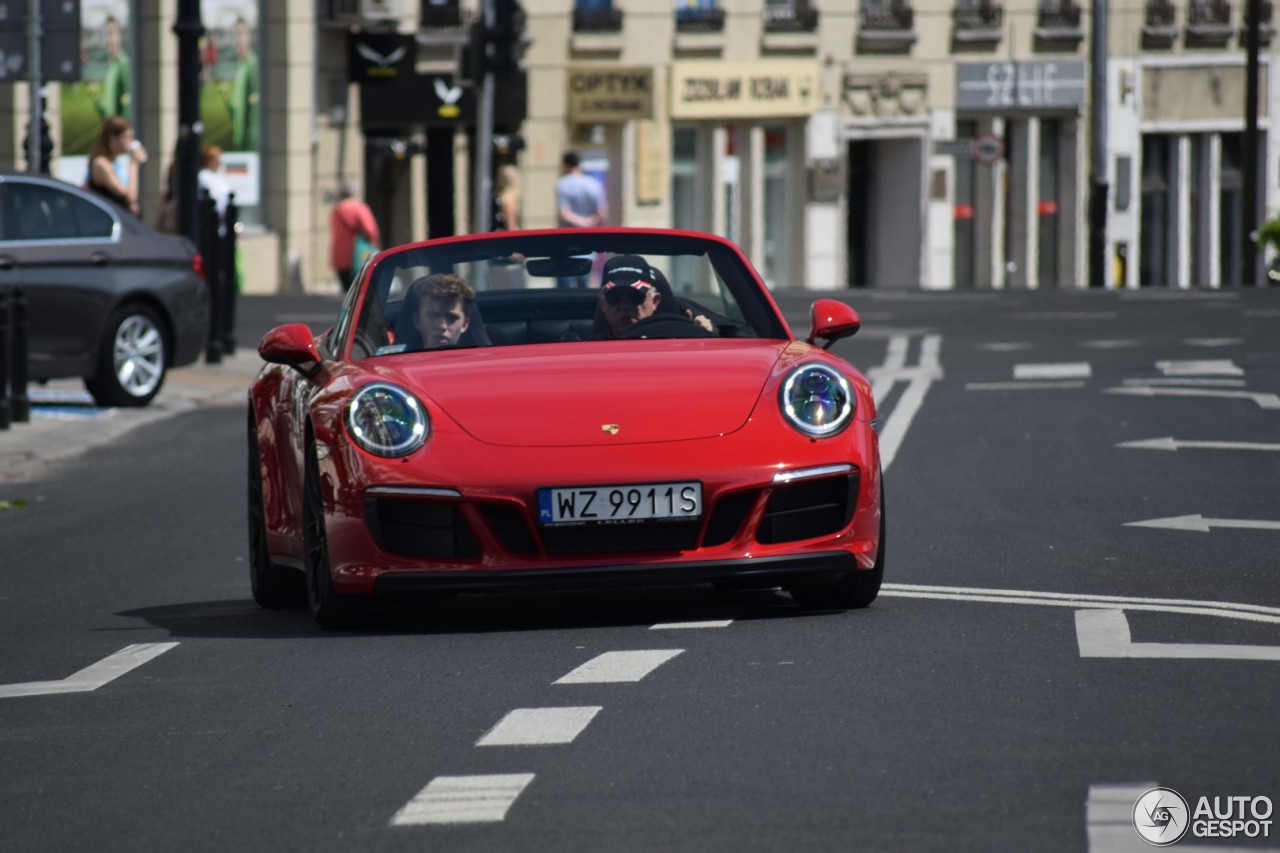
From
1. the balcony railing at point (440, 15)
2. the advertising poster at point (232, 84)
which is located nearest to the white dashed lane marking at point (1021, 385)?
the advertising poster at point (232, 84)

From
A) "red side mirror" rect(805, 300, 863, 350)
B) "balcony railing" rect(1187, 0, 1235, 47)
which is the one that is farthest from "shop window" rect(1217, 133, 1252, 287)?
"red side mirror" rect(805, 300, 863, 350)

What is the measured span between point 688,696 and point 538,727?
51 cm

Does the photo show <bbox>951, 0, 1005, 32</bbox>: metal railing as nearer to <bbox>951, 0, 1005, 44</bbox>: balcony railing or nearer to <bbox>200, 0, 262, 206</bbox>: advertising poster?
<bbox>951, 0, 1005, 44</bbox>: balcony railing

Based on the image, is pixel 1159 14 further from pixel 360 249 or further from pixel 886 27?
pixel 360 249

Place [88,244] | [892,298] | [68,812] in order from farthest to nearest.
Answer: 1. [892,298]
2. [88,244]
3. [68,812]

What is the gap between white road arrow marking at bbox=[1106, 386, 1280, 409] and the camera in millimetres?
18812

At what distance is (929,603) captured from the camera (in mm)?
9008

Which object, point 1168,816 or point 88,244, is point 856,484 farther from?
point 88,244

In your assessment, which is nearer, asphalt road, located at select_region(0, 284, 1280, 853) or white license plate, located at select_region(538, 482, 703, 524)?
asphalt road, located at select_region(0, 284, 1280, 853)

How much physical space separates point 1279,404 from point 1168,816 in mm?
13478

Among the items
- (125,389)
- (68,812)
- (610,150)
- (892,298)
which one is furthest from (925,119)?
(68,812)

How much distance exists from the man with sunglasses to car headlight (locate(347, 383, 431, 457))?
0.96m

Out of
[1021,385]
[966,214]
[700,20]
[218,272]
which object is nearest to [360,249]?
Result: [218,272]

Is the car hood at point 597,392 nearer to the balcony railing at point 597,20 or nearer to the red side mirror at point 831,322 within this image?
the red side mirror at point 831,322
